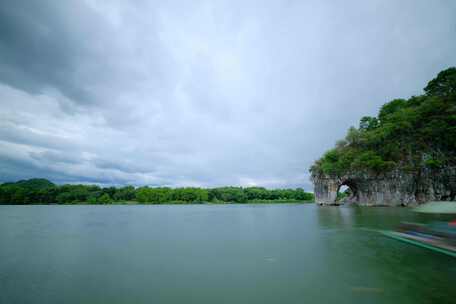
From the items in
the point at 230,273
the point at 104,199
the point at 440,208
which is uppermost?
the point at 440,208

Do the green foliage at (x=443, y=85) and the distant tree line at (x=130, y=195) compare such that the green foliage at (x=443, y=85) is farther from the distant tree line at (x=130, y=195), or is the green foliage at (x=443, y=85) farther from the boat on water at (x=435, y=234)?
the distant tree line at (x=130, y=195)

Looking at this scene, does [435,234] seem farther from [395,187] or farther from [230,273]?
[395,187]

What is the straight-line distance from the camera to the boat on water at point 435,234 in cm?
906

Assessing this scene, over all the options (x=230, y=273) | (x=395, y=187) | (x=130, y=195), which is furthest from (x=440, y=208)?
(x=130, y=195)

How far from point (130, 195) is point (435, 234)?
11869 cm

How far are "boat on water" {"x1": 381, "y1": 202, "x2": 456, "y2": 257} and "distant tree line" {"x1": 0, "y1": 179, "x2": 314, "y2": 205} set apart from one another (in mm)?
104140

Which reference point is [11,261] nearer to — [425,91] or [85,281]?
[85,281]

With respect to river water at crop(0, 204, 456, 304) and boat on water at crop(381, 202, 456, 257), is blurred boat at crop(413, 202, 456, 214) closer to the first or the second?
boat on water at crop(381, 202, 456, 257)

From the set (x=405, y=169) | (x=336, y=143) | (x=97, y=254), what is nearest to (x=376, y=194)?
(x=405, y=169)

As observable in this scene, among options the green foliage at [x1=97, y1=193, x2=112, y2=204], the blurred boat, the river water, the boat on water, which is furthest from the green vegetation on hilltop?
the green foliage at [x1=97, y1=193, x2=112, y2=204]

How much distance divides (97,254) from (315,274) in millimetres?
9680

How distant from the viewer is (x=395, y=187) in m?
47.1

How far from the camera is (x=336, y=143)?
2514 inches

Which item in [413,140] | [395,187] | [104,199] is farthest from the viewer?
[104,199]
